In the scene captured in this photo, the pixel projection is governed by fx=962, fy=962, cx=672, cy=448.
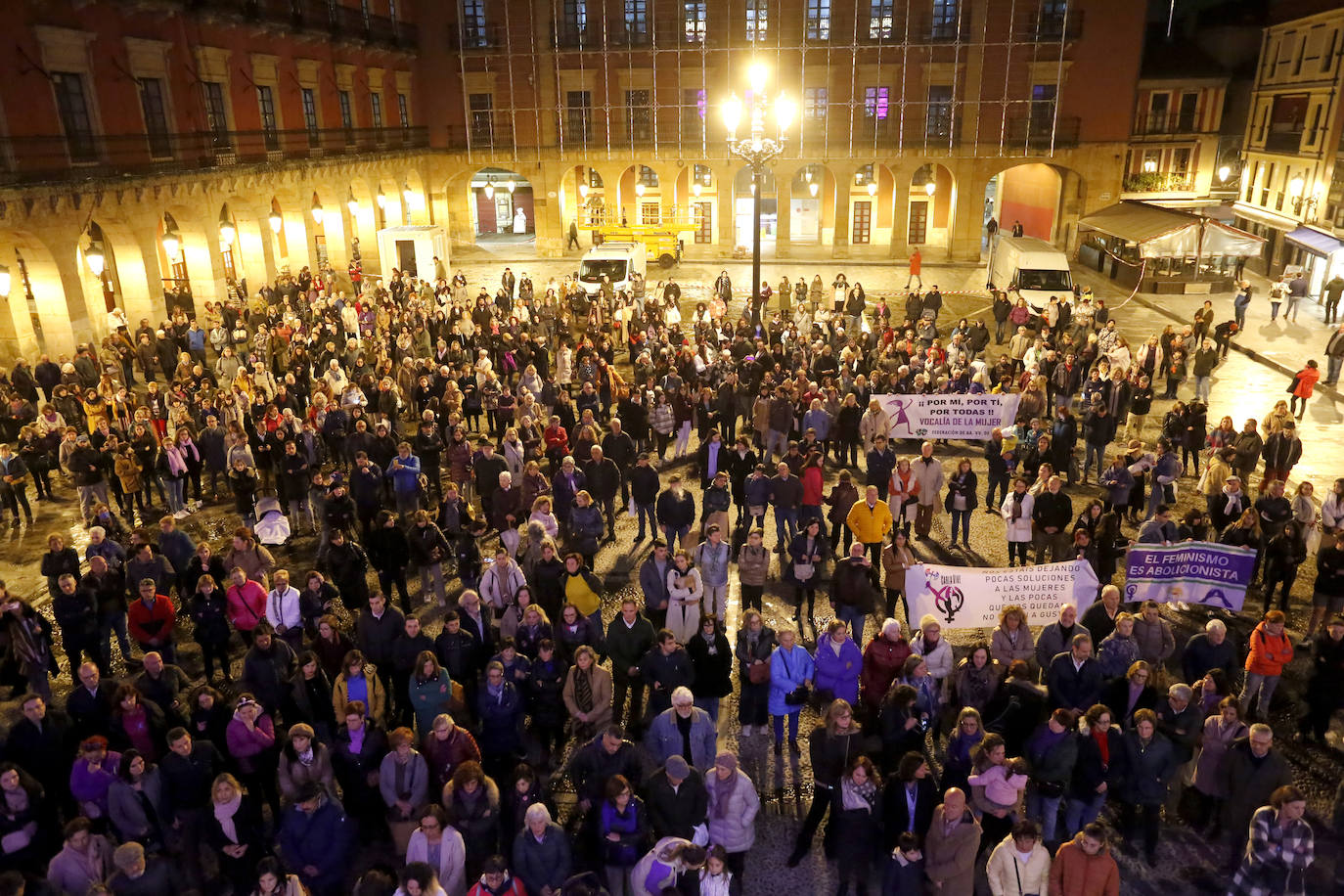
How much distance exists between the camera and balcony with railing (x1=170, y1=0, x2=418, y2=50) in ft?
89.3

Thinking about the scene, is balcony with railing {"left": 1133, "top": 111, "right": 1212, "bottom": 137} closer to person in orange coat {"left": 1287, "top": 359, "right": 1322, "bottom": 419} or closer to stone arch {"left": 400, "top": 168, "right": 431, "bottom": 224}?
person in orange coat {"left": 1287, "top": 359, "right": 1322, "bottom": 419}

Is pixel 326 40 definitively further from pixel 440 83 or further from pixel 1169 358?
pixel 1169 358

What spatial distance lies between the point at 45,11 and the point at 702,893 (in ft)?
80.8

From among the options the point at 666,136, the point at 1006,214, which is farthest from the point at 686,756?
the point at 1006,214

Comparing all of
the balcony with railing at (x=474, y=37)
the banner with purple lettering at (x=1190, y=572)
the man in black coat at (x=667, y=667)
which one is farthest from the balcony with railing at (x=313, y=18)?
the banner with purple lettering at (x=1190, y=572)

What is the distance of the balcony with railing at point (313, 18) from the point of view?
89.3 ft

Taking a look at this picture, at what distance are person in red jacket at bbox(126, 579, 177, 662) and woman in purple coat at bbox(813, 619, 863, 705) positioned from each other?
6.30 meters

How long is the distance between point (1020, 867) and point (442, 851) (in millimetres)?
3646

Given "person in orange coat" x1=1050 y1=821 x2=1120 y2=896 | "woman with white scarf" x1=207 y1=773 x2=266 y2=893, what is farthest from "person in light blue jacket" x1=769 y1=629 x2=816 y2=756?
"woman with white scarf" x1=207 y1=773 x2=266 y2=893

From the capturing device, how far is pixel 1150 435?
17.8 meters

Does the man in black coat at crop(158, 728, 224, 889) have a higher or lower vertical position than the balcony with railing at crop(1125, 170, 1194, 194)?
lower

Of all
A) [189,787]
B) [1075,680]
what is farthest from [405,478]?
[1075,680]

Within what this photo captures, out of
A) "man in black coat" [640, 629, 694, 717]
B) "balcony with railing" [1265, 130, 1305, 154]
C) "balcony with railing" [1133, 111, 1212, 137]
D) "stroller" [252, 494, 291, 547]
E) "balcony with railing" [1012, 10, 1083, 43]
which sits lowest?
"stroller" [252, 494, 291, 547]

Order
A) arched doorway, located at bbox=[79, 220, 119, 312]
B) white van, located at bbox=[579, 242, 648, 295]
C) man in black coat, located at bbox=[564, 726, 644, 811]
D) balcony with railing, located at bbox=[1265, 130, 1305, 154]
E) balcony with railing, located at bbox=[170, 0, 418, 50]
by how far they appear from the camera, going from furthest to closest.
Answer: balcony with railing, located at bbox=[1265, 130, 1305, 154] < white van, located at bbox=[579, 242, 648, 295] < balcony with railing, located at bbox=[170, 0, 418, 50] < arched doorway, located at bbox=[79, 220, 119, 312] < man in black coat, located at bbox=[564, 726, 644, 811]
